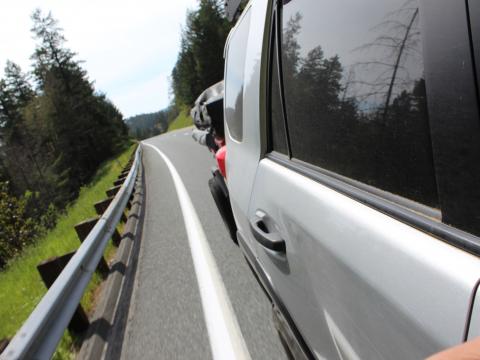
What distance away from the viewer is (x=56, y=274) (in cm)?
349

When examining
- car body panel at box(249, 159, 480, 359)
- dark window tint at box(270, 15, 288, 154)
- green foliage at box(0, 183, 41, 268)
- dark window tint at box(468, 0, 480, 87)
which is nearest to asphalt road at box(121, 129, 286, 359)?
car body panel at box(249, 159, 480, 359)

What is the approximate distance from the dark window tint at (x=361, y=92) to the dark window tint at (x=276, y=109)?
10cm

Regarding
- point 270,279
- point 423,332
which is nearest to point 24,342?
point 270,279

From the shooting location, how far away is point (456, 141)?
861mm

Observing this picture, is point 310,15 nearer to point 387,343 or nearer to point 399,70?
point 399,70

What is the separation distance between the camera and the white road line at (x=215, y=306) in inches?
105

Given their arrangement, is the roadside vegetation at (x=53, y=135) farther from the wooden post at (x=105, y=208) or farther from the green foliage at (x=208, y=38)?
the wooden post at (x=105, y=208)

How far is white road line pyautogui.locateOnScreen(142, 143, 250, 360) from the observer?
266 centimetres

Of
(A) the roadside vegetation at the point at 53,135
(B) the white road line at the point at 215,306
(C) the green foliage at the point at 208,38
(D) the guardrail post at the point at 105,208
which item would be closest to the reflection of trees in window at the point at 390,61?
(B) the white road line at the point at 215,306

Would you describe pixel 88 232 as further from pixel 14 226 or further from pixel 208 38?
pixel 208 38

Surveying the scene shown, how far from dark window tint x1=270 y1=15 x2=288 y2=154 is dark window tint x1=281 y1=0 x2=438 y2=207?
102 millimetres

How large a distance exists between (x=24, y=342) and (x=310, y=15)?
2295mm

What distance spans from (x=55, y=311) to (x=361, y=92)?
253 centimetres

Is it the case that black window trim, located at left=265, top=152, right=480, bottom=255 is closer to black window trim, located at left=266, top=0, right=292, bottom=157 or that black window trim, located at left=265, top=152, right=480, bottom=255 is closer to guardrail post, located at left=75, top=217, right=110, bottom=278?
black window trim, located at left=266, top=0, right=292, bottom=157
